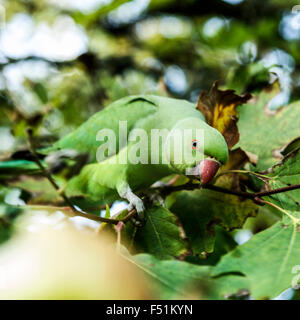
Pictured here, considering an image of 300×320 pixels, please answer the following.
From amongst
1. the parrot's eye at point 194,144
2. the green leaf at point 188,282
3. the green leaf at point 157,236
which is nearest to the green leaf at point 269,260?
the green leaf at point 188,282

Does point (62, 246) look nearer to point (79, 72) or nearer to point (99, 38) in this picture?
point (79, 72)

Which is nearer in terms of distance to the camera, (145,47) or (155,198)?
(155,198)

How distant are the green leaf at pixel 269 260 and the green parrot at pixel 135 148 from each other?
43 centimetres

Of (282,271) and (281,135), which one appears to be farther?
(281,135)

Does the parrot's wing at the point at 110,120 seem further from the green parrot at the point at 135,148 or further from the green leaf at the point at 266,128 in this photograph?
the green leaf at the point at 266,128

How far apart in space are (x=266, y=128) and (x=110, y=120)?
870 millimetres

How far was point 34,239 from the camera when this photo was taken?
1088 millimetres

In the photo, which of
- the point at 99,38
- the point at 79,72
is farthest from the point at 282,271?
the point at 99,38

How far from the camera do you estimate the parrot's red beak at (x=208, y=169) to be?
142 cm

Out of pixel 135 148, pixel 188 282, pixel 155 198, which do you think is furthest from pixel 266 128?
pixel 188 282

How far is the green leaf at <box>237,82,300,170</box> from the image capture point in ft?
4.68

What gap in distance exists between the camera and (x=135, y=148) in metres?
1.84

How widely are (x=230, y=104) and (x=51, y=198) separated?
856mm

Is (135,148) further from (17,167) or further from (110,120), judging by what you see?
(17,167)
